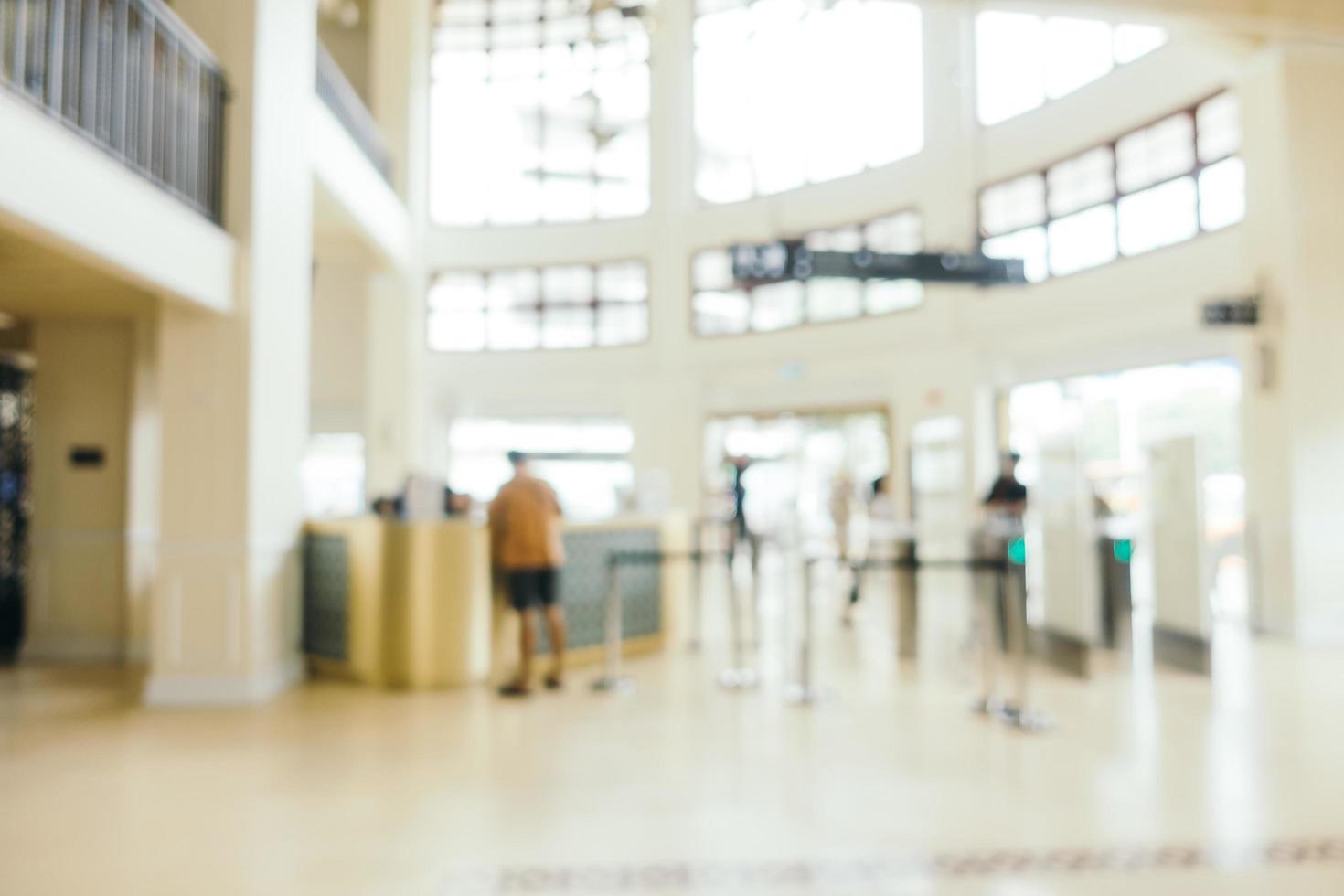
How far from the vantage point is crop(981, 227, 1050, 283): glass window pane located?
11578 mm

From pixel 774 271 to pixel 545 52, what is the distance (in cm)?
920

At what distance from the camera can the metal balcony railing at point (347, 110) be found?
9.19 m

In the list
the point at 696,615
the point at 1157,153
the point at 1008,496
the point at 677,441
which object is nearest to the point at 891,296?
the point at 677,441

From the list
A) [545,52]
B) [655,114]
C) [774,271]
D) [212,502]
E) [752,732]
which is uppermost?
[545,52]

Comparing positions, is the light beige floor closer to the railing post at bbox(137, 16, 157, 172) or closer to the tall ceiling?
the railing post at bbox(137, 16, 157, 172)

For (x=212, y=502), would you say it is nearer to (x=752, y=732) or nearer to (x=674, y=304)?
(x=752, y=732)

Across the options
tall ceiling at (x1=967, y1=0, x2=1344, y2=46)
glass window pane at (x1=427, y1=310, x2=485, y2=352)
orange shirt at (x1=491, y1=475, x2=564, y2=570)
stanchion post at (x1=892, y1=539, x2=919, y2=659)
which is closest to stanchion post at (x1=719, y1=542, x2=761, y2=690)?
stanchion post at (x1=892, y1=539, x2=919, y2=659)

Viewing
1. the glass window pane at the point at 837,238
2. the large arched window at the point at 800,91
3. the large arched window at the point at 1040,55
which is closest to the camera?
the large arched window at the point at 1040,55

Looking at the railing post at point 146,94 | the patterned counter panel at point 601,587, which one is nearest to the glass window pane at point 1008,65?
the patterned counter panel at point 601,587

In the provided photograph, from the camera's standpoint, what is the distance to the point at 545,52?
52.7ft

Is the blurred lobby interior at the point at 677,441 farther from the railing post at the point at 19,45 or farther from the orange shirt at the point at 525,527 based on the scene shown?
the orange shirt at the point at 525,527

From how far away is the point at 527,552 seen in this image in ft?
21.0

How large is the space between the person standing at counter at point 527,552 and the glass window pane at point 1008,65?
8.67 meters

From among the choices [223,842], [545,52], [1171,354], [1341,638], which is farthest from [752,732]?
[545,52]
